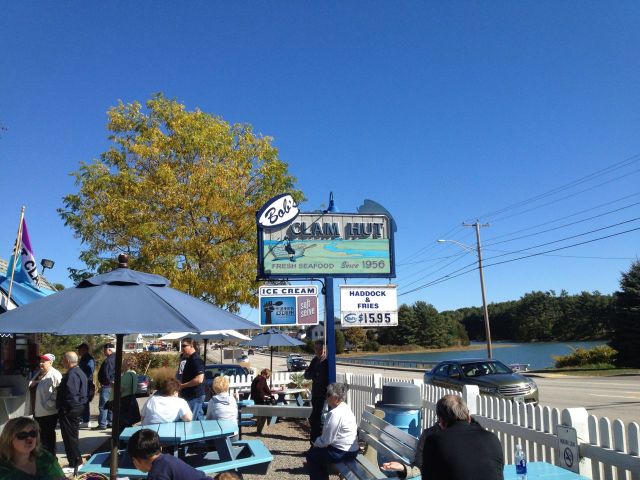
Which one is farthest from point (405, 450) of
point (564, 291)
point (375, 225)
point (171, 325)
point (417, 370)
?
point (564, 291)

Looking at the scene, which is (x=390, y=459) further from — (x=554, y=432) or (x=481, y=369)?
(x=481, y=369)

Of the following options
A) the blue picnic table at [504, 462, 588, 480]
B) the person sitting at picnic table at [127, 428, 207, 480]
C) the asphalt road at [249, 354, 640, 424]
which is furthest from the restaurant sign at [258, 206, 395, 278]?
the asphalt road at [249, 354, 640, 424]

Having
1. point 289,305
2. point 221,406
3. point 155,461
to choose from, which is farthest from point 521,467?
point 289,305

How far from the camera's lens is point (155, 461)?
12.7 ft

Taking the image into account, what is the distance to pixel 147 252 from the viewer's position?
16.5 metres

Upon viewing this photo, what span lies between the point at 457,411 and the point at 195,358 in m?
5.66

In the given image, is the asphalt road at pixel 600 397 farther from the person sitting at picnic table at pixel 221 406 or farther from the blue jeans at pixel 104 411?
the blue jeans at pixel 104 411

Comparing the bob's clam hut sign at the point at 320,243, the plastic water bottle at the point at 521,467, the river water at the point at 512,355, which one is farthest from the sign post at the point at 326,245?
the river water at the point at 512,355

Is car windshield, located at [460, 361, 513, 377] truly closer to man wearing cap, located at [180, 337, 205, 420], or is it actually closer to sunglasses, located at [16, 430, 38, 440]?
man wearing cap, located at [180, 337, 205, 420]

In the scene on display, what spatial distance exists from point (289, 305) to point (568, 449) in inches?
264

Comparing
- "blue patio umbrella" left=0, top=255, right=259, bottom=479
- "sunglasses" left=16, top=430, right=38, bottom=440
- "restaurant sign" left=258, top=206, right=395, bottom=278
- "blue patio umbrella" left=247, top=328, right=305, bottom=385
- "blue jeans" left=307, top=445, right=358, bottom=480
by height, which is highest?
"restaurant sign" left=258, top=206, right=395, bottom=278

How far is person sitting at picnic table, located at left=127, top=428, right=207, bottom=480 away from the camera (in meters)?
3.83

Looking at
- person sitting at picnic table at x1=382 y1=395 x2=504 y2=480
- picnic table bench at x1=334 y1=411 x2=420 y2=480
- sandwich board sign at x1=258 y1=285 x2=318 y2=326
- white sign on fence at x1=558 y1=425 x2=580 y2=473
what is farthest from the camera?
sandwich board sign at x1=258 y1=285 x2=318 y2=326

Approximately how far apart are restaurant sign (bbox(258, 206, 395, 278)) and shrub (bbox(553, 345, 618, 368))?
107ft
